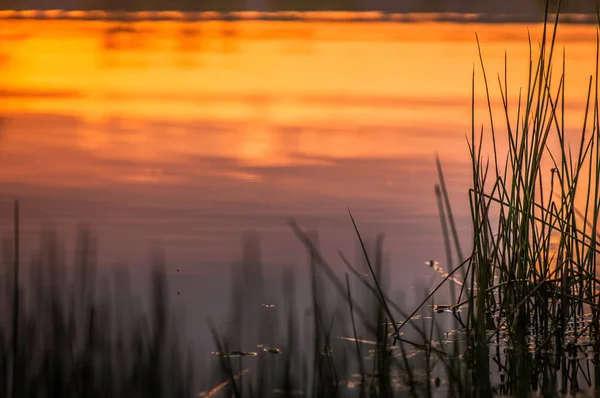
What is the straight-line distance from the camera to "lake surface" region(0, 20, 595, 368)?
4.07 metres

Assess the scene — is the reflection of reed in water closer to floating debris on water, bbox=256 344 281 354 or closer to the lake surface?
floating debris on water, bbox=256 344 281 354

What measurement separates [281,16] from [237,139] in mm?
10706

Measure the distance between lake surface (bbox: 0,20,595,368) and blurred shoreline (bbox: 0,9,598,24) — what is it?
302 cm

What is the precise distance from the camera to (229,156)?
5.76 metres

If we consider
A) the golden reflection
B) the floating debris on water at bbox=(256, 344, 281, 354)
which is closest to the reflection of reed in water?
the floating debris on water at bbox=(256, 344, 281, 354)

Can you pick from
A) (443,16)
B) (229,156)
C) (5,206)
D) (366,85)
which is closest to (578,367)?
(5,206)

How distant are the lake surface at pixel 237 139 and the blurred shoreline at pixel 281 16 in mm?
3016

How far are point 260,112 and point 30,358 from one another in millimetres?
5055

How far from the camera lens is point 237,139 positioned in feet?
20.6

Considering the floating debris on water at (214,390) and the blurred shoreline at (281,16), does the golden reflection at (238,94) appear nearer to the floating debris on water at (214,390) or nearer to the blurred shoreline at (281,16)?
the blurred shoreline at (281,16)

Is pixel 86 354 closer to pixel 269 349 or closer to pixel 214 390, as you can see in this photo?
pixel 214 390

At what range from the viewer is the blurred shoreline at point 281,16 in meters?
15.4

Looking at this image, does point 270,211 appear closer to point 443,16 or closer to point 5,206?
point 5,206

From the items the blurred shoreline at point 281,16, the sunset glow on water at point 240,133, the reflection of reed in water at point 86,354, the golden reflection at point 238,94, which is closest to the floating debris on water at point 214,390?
the reflection of reed in water at point 86,354
